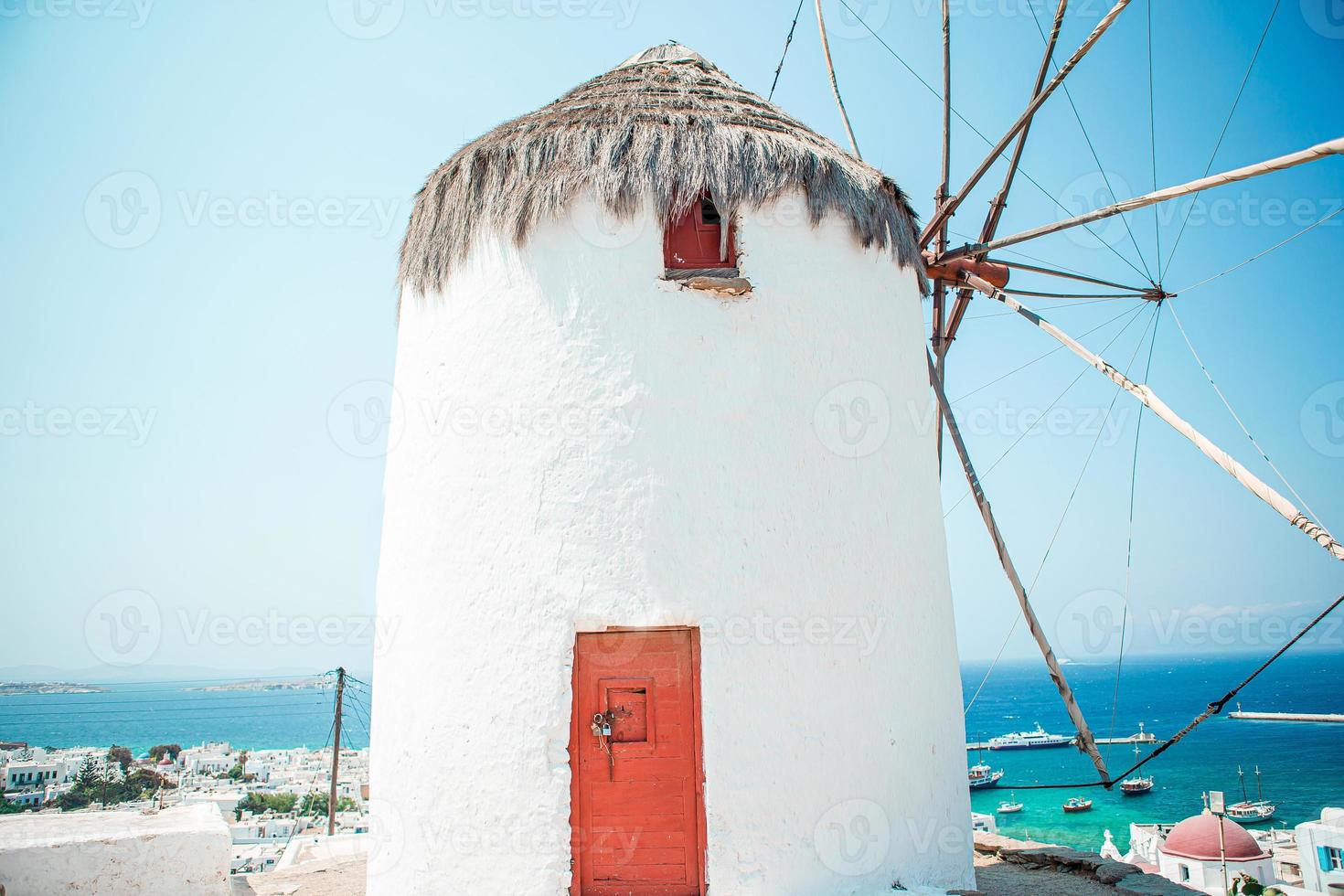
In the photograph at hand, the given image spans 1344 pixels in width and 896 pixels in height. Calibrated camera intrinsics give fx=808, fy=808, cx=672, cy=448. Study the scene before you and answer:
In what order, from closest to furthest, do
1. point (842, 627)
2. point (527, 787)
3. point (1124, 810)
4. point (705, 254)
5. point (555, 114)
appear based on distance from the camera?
1. point (527, 787)
2. point (842, 627)
3. point (705, 254)
4. point (555, 114)
5. point (1124, 810)

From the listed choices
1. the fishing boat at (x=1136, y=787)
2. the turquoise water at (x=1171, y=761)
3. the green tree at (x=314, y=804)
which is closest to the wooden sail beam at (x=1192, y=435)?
the turquoise water at (x=1171, y=761)

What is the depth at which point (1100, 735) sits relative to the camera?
77.1 m

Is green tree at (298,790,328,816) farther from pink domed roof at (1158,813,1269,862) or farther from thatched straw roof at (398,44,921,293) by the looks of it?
thatched straw roof at (398,44,921,293)

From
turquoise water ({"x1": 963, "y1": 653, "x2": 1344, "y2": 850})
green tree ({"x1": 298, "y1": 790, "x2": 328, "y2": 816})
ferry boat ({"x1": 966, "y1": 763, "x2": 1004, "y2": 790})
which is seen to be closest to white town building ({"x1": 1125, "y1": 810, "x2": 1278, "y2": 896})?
turquoise water ({"x1": 963, "y1": 653, "x2": 1344, "y2": 850})

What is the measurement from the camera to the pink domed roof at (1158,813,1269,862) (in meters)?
19.2

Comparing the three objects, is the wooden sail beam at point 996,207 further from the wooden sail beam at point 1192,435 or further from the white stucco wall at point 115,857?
the white stucco wall at point 115,857

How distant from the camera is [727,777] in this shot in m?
4.91

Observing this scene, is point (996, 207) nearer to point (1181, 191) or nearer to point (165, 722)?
Result: point (1181, 191)

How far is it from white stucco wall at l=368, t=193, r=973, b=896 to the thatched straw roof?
0.20 m

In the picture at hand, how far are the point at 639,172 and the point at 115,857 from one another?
601cm

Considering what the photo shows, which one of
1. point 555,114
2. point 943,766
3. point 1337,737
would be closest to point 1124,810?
point 1337,737

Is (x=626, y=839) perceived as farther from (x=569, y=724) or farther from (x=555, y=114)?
(x=555, y=114)

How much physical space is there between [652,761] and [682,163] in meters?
3.96

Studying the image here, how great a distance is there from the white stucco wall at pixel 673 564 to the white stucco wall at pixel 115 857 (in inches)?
63.1
